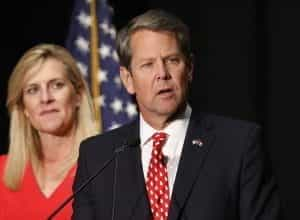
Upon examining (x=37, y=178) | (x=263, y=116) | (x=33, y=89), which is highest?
(x=33, y=89)

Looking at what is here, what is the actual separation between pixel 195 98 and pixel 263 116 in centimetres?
43

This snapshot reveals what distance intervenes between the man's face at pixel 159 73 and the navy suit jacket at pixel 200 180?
0.13 meters

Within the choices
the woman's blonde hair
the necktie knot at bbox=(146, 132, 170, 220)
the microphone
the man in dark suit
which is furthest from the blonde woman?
the necktie knot at bbox=(146, 132, 170, 220)

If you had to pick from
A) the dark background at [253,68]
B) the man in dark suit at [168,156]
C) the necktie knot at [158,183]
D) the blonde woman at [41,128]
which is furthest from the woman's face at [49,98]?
the necktie knot at [158,183]

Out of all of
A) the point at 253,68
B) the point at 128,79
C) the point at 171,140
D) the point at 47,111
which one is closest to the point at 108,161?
the point at 171,140

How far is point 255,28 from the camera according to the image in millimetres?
3693

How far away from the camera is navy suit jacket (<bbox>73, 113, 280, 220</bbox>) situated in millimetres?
2268

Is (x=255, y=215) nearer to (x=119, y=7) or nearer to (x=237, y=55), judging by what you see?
(x=237, y=55)

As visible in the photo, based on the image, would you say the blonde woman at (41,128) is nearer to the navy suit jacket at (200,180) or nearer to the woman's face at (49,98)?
the woman's face at (49,98)

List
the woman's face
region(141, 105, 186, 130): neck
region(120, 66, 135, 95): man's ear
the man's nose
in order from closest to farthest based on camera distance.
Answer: the man's nose
region(141, 105, 186, 130): neck
region(120, 66, 135, 95): man's ear
the woman's face

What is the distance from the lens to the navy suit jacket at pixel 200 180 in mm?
2268

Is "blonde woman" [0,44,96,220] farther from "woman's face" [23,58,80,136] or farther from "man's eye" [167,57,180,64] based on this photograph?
"man's eye" [167,57,180,64]

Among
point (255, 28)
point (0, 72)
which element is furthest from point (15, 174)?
point (255, 28)

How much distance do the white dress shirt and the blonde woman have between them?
1003mm
